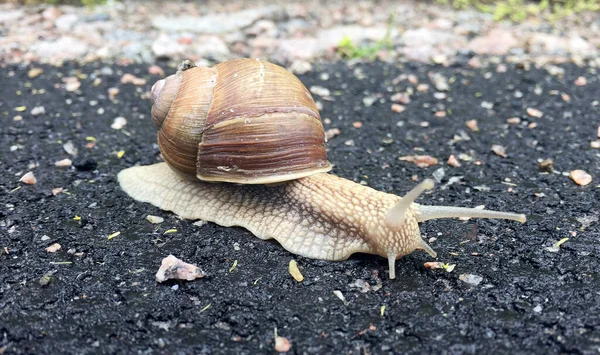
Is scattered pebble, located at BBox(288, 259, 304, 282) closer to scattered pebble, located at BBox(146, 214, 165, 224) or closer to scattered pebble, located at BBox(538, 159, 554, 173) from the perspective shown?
scattered pebble, located at BBox(146, 214, 165, 224)

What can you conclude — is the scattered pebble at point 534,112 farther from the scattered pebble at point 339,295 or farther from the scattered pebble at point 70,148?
the scattered pebble at point 70,148

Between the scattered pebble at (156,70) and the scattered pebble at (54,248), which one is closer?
the scattered pebble at (54,248)

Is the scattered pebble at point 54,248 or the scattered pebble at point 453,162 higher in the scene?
the scattered pebble at point 453,162

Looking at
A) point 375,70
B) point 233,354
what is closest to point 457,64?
point 375,70

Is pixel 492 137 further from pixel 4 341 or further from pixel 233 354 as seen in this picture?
pixel 4 341

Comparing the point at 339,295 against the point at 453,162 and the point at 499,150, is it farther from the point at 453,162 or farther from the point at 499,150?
the point at 499,150

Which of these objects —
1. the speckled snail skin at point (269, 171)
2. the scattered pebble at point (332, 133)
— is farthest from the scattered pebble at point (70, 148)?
the scattered pebble at point (332, 133)

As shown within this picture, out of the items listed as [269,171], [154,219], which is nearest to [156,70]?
[154,219]
